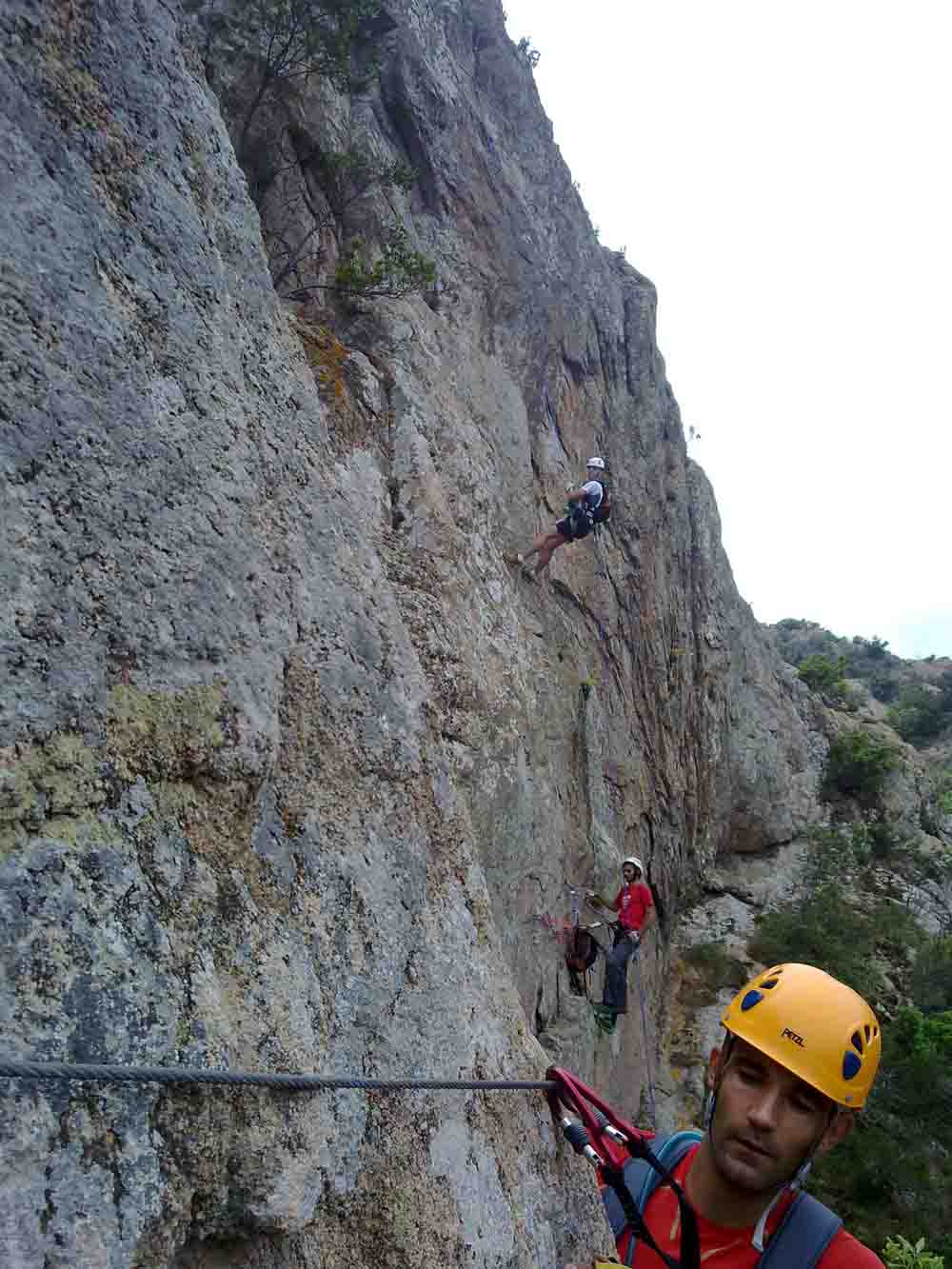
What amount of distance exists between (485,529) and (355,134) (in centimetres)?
501

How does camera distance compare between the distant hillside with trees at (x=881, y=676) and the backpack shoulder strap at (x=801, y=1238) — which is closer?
the backpack shoulder strap at (x=801, y=1238)

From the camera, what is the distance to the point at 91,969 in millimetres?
2016

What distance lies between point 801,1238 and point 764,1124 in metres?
0.29

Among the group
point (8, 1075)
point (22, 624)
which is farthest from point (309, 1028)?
point (22, 624)

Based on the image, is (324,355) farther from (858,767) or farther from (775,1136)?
(858,767)

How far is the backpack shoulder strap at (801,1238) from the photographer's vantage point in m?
2.33

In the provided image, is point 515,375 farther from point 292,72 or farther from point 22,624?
point 22,624

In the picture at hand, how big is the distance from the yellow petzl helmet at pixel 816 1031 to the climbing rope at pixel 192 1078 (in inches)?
34.3

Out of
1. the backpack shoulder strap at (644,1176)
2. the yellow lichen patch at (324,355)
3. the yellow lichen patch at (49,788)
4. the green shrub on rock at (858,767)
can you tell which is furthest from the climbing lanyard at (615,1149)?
the green shrub on rock at (858,767)

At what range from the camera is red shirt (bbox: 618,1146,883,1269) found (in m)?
2.34

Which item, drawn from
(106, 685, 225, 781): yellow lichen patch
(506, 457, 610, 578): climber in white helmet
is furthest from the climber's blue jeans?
(106, 685, 225, 781): yellow lichen patch

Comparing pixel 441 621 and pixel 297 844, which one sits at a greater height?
pixel 441 621

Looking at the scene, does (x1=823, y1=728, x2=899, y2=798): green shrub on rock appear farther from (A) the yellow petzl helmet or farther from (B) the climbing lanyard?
(A) the yellow petzl helmet

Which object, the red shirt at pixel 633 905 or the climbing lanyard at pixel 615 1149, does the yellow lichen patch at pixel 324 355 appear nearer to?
the climbing lanyard at pixel 615 1149
